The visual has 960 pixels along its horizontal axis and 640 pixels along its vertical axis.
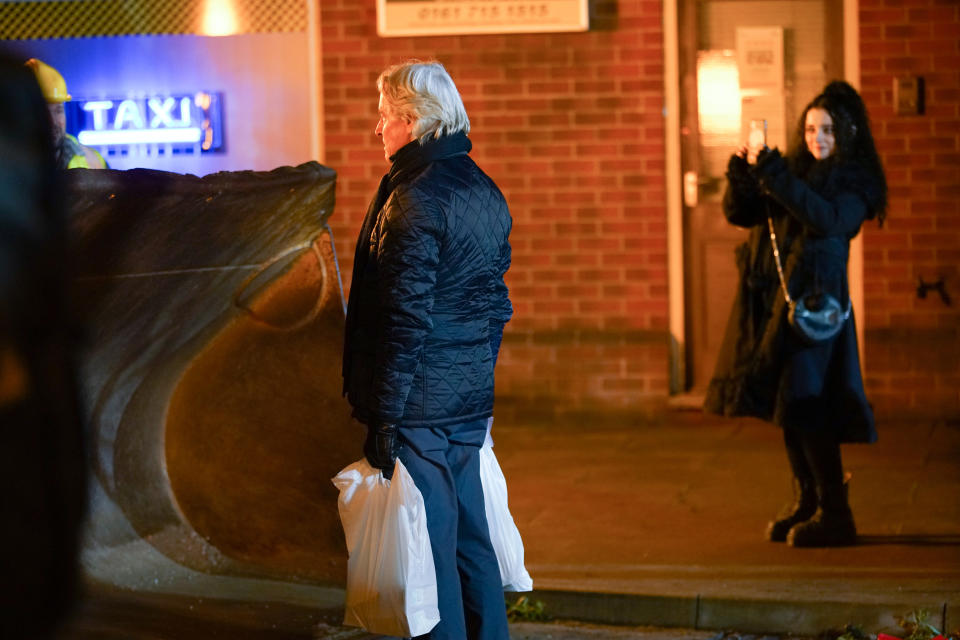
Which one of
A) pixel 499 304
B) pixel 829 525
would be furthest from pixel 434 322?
pixel 829 525

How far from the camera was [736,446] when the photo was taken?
8.34 metres

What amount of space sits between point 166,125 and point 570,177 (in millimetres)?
2558

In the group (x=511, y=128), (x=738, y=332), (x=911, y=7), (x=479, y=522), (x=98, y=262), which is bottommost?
(x=479, y=522)

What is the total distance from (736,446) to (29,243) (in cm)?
648

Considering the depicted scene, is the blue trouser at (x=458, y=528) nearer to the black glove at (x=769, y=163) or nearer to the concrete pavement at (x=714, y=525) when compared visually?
the concrete pavement at (x=714, y=525)

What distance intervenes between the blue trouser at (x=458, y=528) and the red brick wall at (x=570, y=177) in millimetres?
4665

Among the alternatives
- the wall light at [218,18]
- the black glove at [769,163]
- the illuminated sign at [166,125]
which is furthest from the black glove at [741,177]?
the wall light at [218,18]

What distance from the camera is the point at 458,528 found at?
4.45 meters

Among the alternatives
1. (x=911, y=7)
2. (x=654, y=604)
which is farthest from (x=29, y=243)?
(x=911, y=7)

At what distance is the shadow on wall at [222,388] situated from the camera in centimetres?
473

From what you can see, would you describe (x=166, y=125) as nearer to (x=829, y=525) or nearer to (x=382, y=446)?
(x=829, y=525)

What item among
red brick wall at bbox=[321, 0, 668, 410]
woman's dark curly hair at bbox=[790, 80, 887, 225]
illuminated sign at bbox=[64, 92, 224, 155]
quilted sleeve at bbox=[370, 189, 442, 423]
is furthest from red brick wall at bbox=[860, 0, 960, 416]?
quilted sleeve at bbox=[370, 189, 442, 423]

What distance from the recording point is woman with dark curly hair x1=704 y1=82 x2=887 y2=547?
19.2 ft

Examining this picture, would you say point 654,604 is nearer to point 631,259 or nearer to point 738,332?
point 738,332
